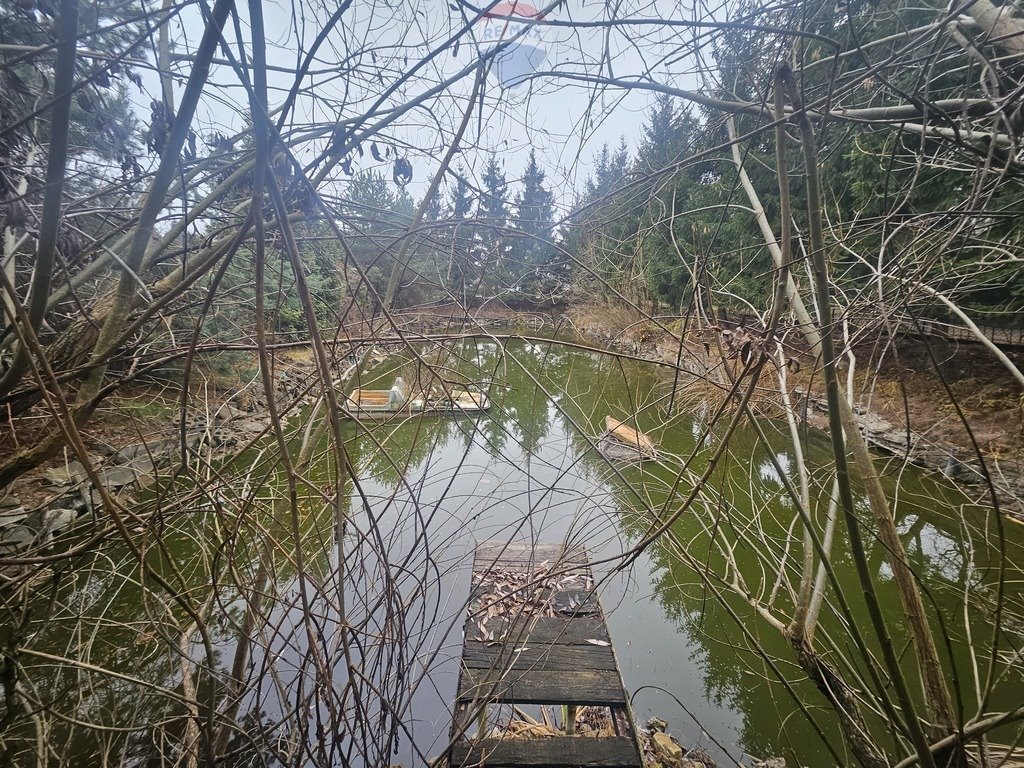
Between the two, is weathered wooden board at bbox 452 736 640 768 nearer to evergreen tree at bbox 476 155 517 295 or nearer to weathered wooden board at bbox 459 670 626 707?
weathered wooden board at bbox 459 670 626 707

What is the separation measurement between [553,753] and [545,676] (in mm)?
468

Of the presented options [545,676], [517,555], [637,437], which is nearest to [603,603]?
[517,555]

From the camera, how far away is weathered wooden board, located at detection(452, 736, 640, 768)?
2.48 meters

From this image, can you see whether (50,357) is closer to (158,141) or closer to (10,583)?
(10,583)


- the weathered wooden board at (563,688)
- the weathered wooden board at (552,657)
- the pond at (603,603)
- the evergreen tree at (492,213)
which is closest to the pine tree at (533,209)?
the evergreen tree at (492,213)

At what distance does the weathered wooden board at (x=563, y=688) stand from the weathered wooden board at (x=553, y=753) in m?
0.20

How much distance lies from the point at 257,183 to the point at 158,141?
0.93 m

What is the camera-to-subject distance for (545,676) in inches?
118

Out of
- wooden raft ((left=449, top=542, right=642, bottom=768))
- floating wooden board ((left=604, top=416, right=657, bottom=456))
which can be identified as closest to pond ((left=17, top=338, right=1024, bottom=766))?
floating wooden board ((left=604, top=416, right=657, bottom=456))

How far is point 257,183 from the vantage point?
2.43 feet

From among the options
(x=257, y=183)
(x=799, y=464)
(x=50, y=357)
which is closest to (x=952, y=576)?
(x=799, y=464)

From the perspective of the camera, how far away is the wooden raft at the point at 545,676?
2.47 meters

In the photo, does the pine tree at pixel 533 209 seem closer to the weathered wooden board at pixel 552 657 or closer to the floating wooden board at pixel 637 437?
the floating wooden board at pixel 637 437

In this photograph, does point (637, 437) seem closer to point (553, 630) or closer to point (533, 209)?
point (533, 209)
